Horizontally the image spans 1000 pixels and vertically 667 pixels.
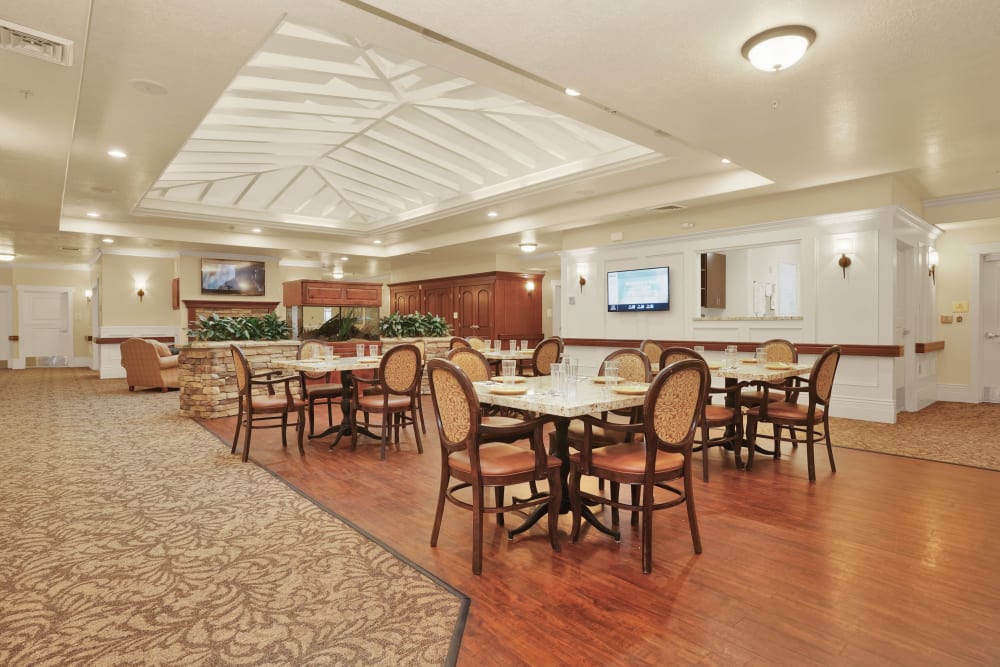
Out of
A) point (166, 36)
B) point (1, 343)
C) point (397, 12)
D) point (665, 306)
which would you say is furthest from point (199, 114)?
point (1, 343)

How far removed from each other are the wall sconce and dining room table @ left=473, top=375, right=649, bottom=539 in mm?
4416

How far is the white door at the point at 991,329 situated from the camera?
24.1ft

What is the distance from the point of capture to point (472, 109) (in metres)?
5.64

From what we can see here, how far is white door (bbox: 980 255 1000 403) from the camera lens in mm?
7332

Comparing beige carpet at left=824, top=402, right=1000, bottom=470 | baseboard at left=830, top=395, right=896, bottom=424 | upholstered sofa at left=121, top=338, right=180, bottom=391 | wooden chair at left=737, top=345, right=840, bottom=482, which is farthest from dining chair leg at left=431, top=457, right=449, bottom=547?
upholstered sofa at left=121, top=338, right=180, bottom=391

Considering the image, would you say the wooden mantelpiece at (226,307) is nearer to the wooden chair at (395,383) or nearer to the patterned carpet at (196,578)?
the patterned carpet at (196,578)

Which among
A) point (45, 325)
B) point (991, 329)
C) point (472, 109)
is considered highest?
point (472, 109)

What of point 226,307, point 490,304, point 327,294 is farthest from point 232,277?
point 490,304

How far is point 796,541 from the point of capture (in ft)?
9.23

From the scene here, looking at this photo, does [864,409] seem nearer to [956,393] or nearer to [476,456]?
[956,393]

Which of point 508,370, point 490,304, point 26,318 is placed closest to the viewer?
point 508,370

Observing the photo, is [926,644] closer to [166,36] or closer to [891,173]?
[166,36]

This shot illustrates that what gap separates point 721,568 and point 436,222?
7.63m

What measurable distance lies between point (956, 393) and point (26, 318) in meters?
19.4
